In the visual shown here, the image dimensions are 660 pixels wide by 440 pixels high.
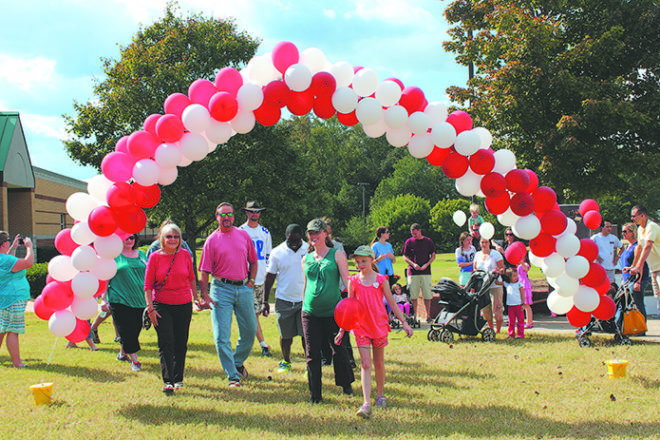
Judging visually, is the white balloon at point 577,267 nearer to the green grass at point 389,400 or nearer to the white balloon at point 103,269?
the green grass at point 389,400

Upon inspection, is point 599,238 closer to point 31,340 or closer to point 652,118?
point 652,118

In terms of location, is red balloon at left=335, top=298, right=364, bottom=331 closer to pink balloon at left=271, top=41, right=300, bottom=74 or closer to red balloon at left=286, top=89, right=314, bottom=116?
red balloon at left=286, top=89, right=314, bottom=116

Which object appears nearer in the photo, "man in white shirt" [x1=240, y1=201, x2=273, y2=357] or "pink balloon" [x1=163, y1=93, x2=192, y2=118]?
"pink balloon" [x1=163, y1=93, x2=192, y2=118]

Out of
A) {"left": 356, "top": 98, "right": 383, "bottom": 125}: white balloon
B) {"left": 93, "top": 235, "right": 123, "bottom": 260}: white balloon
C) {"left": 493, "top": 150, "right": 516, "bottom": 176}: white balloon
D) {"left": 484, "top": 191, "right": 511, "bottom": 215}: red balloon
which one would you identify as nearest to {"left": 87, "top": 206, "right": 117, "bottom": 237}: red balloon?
{"left": 93, "top": 235, "right": 123, "bottom": 260}: white balloon

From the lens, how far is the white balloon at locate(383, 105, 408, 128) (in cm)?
595

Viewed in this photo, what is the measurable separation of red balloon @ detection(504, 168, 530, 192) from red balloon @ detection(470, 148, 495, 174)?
25 cm

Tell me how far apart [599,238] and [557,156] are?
Result: 5988 mm

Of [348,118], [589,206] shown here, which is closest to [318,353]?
[348,118]

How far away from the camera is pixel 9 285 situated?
738cm

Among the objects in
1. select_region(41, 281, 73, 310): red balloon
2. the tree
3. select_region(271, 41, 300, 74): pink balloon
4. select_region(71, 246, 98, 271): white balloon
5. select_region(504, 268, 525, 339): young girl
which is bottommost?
select_region(504, 268, 525, 339): young girl

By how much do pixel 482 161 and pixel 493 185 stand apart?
311 mm

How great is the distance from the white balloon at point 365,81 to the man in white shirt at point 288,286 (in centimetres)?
196

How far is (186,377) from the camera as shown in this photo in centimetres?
670

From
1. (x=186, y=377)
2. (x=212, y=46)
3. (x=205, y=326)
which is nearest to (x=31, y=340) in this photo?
(x=205, y=326)
